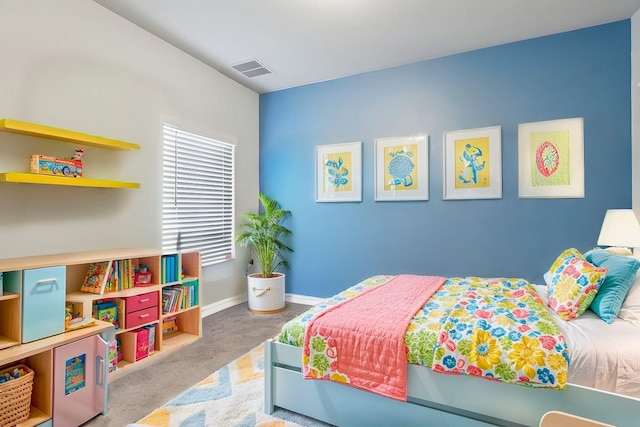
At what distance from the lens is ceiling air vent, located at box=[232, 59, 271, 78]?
→ 358 centimetres

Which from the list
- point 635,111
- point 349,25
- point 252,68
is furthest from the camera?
point 252,68

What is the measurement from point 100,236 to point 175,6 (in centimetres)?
192

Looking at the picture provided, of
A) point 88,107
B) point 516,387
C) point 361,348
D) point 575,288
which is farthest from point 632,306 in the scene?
point 88,107

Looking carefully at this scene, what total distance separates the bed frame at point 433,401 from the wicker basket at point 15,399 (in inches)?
46.9

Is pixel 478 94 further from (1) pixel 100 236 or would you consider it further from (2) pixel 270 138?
(1) pixel 100 236

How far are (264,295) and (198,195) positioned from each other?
52.4 inches

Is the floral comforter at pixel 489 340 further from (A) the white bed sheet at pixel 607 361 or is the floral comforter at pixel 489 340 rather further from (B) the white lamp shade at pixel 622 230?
(B) the white lamp shade at pixel 622 230

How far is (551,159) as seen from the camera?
3.03 m

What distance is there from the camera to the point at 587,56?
292cm

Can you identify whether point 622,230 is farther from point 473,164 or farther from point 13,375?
point 13,375

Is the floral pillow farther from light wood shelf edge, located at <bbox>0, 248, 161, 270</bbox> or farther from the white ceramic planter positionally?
light wood shelf edge, located at <bbox>0, 248, 161, 270</bbox>

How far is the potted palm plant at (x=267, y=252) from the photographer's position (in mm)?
3725

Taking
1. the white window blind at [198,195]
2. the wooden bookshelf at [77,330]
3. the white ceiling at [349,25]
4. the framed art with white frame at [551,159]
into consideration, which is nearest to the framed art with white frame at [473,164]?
the framed art with white frame at [551,159]

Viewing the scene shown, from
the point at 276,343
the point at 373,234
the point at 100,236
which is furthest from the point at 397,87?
the point at 100,236
